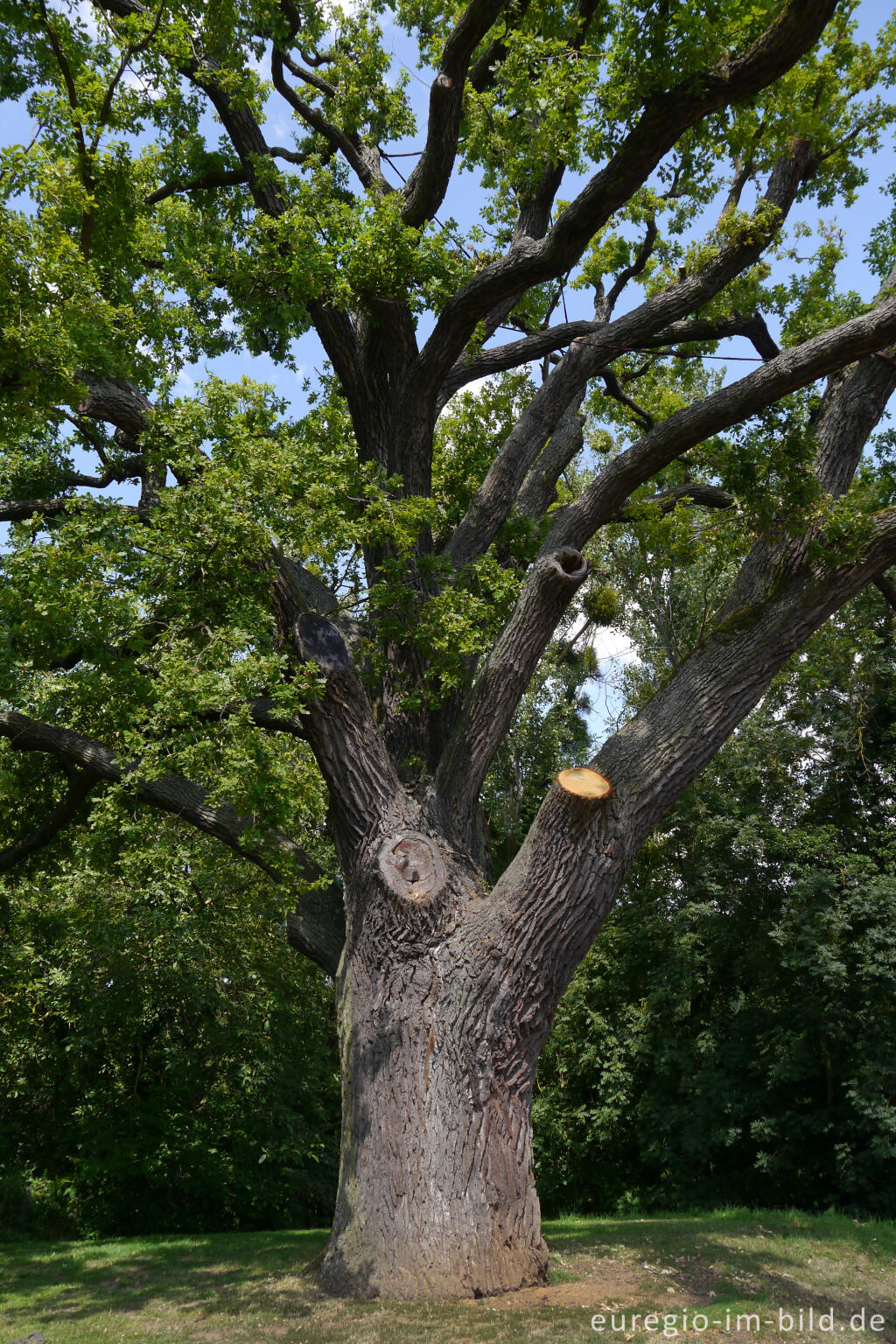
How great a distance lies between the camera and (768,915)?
520 inches

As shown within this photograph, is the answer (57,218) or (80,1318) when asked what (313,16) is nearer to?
(57,218)

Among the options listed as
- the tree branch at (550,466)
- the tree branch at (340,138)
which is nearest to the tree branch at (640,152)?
the tree branch at (550,466)

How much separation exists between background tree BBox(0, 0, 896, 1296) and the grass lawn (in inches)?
17.5

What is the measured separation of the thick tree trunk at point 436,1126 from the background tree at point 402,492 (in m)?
0.02

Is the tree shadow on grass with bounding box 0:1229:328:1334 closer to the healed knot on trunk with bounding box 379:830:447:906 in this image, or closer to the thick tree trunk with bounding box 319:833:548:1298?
the thick tree trunk with bounding box 319:833:548:1298

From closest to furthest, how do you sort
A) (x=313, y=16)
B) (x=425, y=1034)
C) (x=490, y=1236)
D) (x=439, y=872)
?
(x=490, y=1236), (x=425, y=1034), (x=439, y=872), (x=313, y=16)

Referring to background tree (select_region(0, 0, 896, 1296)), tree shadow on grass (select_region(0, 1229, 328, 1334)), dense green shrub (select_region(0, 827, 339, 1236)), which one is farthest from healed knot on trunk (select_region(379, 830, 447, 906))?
dense green shrub (select_region(0, 827, 339, 1236))

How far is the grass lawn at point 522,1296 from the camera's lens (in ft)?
15.7

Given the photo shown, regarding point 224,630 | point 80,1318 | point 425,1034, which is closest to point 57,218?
point 224,630

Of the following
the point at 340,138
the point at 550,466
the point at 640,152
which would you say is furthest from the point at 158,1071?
the point at 640,152

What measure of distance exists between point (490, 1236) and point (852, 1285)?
2702 mm

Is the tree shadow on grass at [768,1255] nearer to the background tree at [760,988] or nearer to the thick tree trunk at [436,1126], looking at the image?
the thick tree trunk at [436,1126]

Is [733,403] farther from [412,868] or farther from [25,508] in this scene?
[25,508]

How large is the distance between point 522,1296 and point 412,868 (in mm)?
2657
